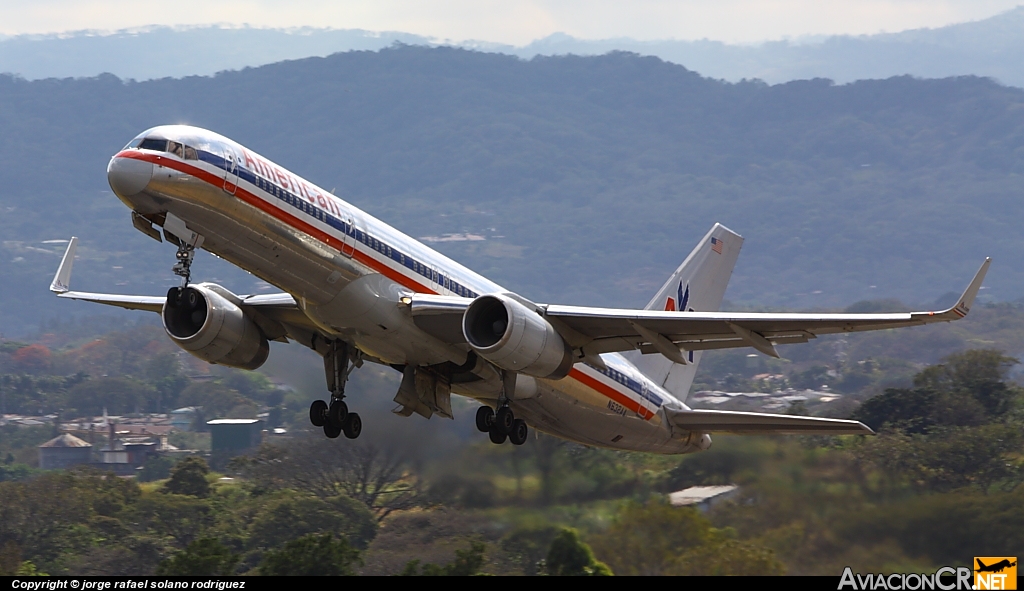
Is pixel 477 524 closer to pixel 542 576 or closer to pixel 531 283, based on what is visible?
pixel 542 576

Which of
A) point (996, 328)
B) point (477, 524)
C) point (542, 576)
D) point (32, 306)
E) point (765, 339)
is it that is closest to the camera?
point (765, 339)

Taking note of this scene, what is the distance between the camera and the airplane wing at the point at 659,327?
23531 millimetres

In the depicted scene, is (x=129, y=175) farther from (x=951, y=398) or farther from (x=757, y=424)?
(x=951, y=398)

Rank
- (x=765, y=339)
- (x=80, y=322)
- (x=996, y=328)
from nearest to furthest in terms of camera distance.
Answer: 1. (x=765, y=339)
2. (x=996, y=328)
3. (x=80, y=322)

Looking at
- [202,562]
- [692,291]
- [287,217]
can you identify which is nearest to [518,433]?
[287,217]

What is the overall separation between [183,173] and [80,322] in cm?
12162

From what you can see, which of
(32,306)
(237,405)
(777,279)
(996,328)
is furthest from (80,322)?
(777,279)

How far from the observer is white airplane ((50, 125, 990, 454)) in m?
22.5

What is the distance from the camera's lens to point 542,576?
27141mm

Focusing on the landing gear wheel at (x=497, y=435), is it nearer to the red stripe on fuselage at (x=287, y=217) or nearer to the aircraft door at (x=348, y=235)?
the red stripe on fuselage at (x=287, y=217)

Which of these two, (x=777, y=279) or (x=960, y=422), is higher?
(x=777, y=279)

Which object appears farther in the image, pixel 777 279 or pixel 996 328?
pixel 777 279

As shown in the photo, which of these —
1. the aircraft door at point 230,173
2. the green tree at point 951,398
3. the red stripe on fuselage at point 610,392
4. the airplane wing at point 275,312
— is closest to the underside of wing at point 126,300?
the airplane wing at point 275,312

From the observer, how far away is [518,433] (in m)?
27.0
